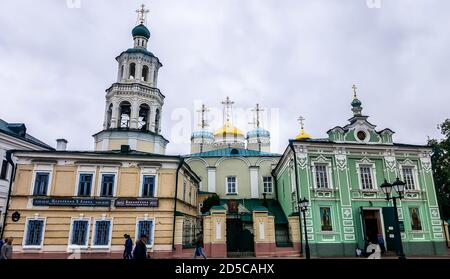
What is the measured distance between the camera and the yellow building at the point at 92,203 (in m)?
19.7

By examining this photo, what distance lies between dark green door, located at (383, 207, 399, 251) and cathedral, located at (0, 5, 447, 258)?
2.7 inches

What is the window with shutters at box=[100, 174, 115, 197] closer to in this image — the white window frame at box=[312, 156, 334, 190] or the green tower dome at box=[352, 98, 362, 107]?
the white window frame at box=[312, 156, 334, 190]

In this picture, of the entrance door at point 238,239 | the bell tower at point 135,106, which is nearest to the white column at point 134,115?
the bell tower at point 135,106

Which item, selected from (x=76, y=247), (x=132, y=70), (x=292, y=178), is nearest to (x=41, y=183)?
(x=76, y=247)

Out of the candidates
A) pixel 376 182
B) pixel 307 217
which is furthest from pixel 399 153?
pixel 307 217

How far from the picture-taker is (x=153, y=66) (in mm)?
28719

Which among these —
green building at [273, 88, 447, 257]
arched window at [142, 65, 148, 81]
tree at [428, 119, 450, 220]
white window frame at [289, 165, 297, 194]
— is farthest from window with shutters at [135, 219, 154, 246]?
tree at [428, 119, 450, 220]

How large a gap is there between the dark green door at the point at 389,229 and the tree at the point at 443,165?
11.6 m

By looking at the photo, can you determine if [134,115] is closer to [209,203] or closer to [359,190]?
[209,203]

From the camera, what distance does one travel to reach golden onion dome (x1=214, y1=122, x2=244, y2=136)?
2066 inches

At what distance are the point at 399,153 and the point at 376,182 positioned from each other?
3301mm

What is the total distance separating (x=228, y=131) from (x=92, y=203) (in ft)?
111

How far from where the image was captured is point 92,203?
20.5 metres
